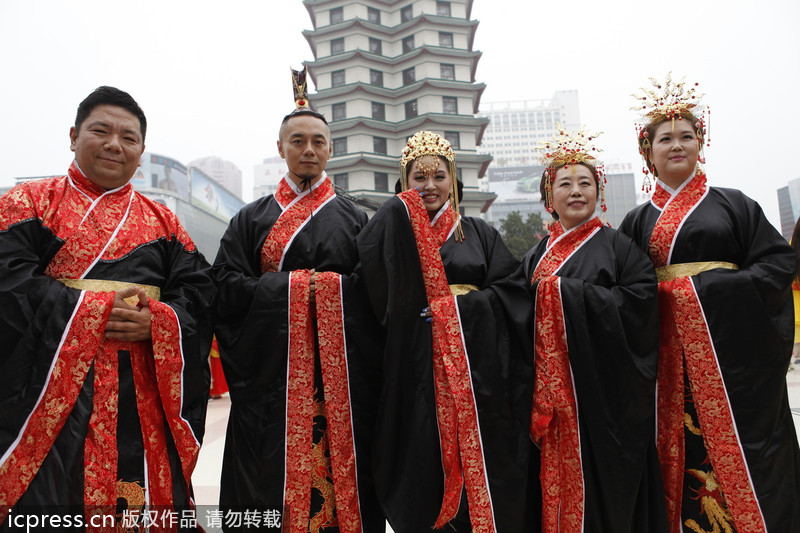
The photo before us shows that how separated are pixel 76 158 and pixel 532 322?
234 cm

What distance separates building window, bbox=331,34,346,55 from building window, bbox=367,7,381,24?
263 cm

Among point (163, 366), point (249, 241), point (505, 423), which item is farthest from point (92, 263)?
point (505, 423)

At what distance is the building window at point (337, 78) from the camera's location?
3319 centimetres

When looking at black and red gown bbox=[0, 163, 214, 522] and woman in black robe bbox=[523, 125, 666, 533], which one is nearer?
black and red gown bbox=[0, 163, 214, 522]

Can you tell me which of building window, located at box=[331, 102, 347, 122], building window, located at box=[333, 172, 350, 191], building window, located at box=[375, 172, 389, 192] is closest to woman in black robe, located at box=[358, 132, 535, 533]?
building window, located at box=[375, 172, 389, 192]

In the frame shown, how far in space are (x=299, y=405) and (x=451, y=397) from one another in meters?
0.75

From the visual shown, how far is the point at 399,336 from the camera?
2564 mm

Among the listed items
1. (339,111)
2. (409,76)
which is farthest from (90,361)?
(409,76)

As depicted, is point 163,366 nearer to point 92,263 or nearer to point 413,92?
point 92,263

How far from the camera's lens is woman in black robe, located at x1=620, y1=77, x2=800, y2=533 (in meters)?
2.49

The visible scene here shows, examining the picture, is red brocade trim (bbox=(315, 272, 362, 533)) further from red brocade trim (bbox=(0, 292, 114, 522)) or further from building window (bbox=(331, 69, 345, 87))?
building window (bbox=(331, 69, 345, 87))

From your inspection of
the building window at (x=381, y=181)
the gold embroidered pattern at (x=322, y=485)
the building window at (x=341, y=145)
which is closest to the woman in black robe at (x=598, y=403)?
the gold embroidered pattern at (x=322, y=485)

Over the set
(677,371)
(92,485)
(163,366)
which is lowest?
(92,485)

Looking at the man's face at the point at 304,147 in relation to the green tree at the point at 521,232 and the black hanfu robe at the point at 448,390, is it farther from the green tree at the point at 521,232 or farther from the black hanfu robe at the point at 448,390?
the green tree at the point at 521,232
